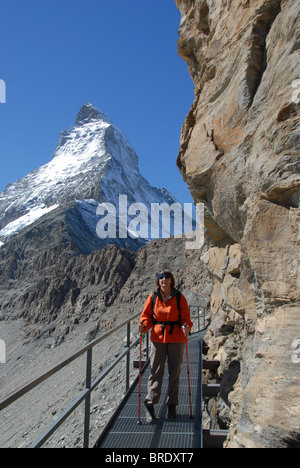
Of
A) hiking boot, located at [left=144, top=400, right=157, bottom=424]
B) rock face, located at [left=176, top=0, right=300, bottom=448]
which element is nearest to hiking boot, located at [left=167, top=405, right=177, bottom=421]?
hiking boot, located at [left=144, top=400, right=157, bottom=424]

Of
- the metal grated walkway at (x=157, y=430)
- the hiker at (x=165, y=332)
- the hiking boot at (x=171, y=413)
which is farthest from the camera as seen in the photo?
the hiking boot at (x=171, y=413)

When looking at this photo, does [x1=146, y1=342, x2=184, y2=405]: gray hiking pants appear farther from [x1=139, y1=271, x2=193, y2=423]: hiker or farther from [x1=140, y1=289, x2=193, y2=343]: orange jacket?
[x1=140, y1=289, x2=193, y2=343]: orange jacket

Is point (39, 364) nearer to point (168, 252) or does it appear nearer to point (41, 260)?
point (168, 252)

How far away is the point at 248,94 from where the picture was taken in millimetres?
5570

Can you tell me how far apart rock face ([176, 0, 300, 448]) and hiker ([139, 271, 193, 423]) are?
0.93 meters

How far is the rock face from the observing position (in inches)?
149

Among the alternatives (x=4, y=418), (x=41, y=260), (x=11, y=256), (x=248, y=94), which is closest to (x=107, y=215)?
(x=11, y=256)

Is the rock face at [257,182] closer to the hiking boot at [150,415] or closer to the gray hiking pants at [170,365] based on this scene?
the gray hiking pants at [170,365]

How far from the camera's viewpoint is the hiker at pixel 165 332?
195 inches

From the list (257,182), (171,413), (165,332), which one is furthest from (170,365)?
(257,182)

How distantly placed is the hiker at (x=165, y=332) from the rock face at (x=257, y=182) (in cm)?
93

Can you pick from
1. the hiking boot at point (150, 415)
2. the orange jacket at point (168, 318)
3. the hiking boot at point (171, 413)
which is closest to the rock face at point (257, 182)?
the hiking boot at point (171, 413)

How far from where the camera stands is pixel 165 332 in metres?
4.97
